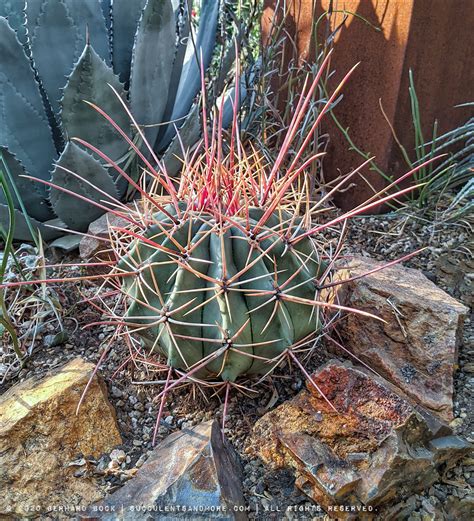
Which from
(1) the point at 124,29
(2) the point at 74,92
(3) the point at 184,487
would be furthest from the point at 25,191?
(3) the point at 184,487

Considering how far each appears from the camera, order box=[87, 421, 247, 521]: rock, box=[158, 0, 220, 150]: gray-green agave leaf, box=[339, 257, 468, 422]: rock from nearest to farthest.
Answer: box=[87, 421, 247, 521]: rock < box=[339, 257, 468, 422]: rock < box=[158, 0, 220, 150]: gray-green agave leaf

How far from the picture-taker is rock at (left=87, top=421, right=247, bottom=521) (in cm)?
121

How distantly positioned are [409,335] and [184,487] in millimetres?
783

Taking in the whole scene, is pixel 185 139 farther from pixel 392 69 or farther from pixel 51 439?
pixel 51 439

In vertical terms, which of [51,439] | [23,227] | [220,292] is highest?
[220,292]

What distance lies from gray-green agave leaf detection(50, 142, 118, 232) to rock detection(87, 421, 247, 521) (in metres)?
1.02

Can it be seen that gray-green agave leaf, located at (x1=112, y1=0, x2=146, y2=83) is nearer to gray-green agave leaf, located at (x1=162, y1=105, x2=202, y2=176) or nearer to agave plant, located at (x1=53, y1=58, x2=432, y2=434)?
gray-green agave leaf, located at (x1=162, y1=105, x2=202, y2=176)

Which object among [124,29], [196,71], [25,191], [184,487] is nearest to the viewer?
[184,487]

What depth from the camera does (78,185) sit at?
213 centimetres

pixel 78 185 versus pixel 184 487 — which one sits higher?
pixel 78 185

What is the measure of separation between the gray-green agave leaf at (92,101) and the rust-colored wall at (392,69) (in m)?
0.88

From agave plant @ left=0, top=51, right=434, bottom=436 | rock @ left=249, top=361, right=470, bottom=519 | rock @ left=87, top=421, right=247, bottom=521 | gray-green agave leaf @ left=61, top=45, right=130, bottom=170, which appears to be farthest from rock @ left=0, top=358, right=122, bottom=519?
gray-green agave leaf @ left=61, top=45, right=130, bottom=170

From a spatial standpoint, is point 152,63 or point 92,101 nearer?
point 92,101

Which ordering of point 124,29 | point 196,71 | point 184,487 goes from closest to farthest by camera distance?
1. point 184,487
2. point 124,29
3. point 196,71
